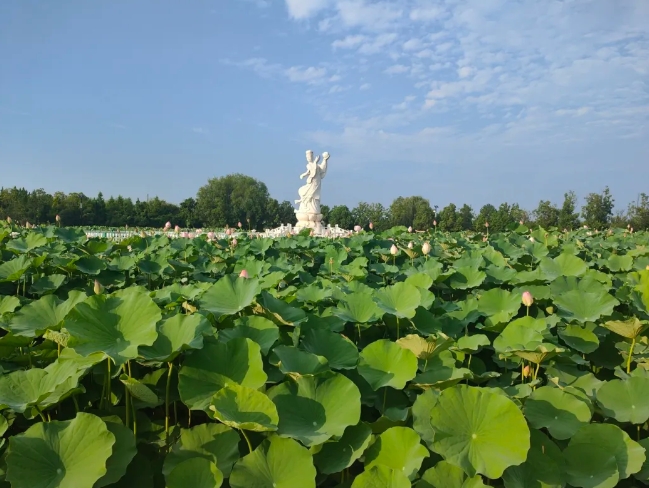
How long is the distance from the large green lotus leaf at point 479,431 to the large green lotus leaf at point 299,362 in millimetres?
292

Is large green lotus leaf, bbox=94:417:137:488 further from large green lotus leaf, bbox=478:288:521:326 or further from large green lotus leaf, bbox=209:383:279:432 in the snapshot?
large green lotus leaf, bbox=478:288:521:326

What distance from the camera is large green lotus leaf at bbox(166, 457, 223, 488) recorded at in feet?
2.92

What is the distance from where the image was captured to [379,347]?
1.25m

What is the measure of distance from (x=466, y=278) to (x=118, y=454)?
68.4 inches

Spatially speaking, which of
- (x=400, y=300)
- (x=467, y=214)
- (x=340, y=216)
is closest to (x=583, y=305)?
(x=400, y=300)

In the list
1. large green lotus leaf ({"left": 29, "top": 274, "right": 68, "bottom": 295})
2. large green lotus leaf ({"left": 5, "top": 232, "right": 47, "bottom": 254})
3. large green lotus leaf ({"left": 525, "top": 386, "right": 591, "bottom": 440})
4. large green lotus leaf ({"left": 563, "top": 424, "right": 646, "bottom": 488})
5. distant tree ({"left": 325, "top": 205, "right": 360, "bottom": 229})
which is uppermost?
distant tree ({"left": 325, "top": 205, "right": 360, "bottom": 229})

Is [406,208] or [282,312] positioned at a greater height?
[406,208]

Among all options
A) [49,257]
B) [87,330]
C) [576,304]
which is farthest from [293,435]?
[49,257]

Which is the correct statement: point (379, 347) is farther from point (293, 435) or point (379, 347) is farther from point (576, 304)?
point (576, 304)

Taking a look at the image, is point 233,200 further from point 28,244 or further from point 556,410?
point 556,410

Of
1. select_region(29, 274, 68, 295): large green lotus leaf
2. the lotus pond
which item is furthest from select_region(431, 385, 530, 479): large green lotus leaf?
select_region(29, 274, 68, 295): large green lotus leaf

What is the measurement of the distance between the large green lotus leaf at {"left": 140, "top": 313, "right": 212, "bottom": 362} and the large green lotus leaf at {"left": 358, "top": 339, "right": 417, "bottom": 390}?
1.37 ft

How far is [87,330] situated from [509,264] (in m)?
2.37

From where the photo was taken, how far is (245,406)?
0.94 meters
